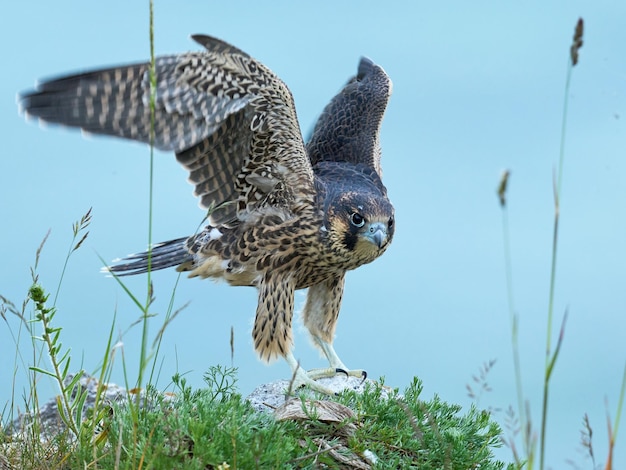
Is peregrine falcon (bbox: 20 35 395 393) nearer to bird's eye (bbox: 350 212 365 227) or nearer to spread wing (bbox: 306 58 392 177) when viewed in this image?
bird's eye (bbox: 350 212 365 227)

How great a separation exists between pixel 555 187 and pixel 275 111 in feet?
10.6

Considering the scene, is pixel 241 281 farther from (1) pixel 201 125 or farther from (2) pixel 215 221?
(1) pixel 201 125

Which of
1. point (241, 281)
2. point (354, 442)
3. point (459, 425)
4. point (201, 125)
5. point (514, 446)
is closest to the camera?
point (514, 446)

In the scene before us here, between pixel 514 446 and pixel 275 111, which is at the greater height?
pixel 275 111

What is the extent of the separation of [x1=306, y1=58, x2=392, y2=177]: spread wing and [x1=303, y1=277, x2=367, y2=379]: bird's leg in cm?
107

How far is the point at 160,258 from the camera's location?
580 cm

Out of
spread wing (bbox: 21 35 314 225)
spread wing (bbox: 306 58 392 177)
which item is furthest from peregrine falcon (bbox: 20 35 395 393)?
spread wing (bbox: 306 58 392 177)

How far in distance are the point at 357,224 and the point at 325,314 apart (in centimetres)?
93

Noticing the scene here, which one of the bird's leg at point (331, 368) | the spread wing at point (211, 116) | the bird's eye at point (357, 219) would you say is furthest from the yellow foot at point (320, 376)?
the spread wing at point (211, 116)

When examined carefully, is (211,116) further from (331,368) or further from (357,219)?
(331,368)

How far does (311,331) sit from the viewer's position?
5.89 meters

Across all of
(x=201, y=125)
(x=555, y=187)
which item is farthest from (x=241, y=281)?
(x=555, y=187)

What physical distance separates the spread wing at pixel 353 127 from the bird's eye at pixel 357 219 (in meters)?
1.14

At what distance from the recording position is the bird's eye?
519 cm
